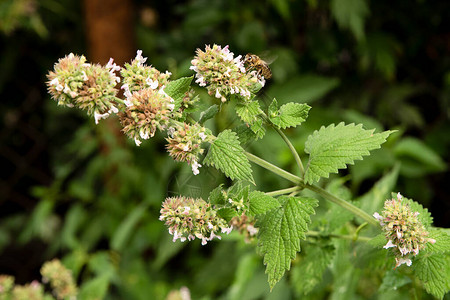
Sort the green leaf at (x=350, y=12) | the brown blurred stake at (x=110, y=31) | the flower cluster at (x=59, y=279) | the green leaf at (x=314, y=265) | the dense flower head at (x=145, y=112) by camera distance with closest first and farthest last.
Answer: the dense flower head at (x=145, y=112), the green leaf at (x=314, y=265), the flower cluster at (x=59, y=279), the green leaf at (x=350, y=12), the brown blurred stake at (x=110, y=31)

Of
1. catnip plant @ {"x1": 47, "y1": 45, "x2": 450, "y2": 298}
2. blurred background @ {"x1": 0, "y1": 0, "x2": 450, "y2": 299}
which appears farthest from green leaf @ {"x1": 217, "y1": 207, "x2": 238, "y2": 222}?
blurred background @ {"x1": 0, "y1": 0, "x2": 450, "y2": 299}

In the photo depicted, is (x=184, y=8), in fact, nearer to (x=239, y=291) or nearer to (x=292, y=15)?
(x=292, y=15)

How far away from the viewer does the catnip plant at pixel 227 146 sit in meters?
0.64

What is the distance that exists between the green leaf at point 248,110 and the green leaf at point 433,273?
0.31 metres

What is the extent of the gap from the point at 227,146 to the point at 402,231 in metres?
0.25

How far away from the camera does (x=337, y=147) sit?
0.71 m

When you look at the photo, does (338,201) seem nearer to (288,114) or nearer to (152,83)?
(288,114)

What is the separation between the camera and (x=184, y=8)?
2135mm

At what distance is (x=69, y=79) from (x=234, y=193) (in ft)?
0.88

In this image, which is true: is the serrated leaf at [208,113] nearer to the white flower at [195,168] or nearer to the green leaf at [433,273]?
the white flower at [195,168]

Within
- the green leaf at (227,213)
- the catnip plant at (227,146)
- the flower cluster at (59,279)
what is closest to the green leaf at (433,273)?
the catnip plant at (227,146)

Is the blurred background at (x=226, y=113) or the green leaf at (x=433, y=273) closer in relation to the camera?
the green leaf at (x=433, y=273)

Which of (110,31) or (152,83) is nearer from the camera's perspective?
(152,83)

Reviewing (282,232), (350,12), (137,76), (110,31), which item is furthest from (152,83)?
(110,31)
